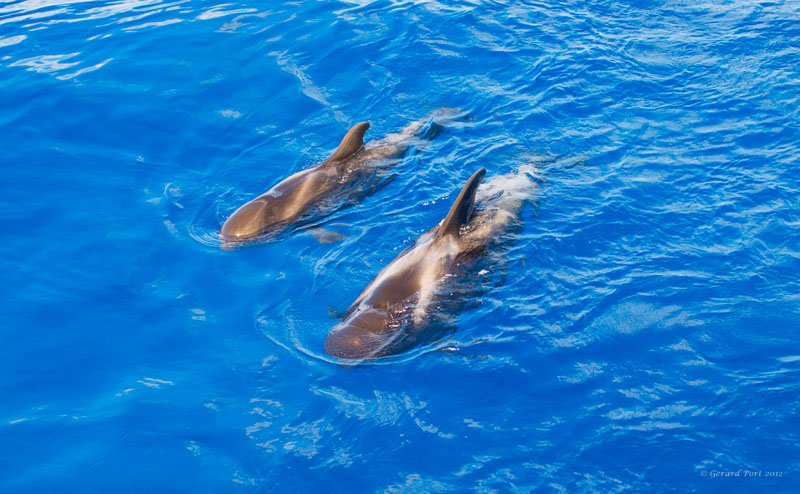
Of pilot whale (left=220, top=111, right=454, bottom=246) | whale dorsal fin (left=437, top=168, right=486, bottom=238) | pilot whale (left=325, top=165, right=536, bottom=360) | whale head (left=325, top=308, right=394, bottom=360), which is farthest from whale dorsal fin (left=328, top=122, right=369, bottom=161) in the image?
whale head (left=325, top=308, right=394, bottom=360)

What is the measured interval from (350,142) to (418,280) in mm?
3801

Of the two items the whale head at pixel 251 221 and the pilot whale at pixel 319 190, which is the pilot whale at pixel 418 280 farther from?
the whale head at pixel 251 221

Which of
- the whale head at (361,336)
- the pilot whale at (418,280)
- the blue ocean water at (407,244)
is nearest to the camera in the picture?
the blue ocean water at (407,244)

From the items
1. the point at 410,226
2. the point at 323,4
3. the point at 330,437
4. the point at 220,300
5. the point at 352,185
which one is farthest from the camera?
the point at 323,4

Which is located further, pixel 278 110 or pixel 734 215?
pixel 278 110

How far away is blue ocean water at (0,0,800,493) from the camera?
21.9 feet

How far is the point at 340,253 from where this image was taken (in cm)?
955

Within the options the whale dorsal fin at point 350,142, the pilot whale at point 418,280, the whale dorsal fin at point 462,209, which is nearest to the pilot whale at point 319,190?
the whale dorsal fin at point 350,142

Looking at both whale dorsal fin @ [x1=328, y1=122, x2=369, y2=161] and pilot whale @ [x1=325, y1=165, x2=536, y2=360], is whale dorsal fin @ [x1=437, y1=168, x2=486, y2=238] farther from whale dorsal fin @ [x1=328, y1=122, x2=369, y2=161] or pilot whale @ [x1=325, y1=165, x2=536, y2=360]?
whale dorsal fin @ [x1=328, y1=122, x2=369, y2=161]

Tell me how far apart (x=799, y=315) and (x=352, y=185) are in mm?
6362

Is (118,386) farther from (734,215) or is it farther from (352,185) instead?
(734,215)

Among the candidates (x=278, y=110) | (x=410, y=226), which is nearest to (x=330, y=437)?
(x=410, y=226)

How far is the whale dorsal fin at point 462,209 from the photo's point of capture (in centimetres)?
847

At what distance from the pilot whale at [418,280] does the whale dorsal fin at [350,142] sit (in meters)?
2.58
